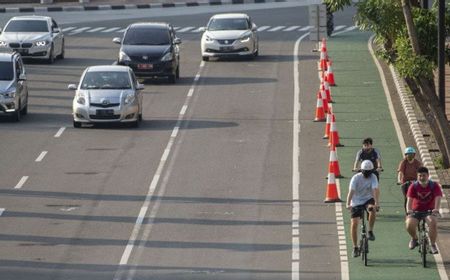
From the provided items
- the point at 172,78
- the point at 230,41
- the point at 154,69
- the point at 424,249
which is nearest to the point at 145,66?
the point at 154,69

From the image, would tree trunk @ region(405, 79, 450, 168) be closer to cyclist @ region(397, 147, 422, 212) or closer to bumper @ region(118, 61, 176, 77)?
cyclist @ region(397, 147, 422, 212)

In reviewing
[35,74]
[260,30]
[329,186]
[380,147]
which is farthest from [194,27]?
[329,186]

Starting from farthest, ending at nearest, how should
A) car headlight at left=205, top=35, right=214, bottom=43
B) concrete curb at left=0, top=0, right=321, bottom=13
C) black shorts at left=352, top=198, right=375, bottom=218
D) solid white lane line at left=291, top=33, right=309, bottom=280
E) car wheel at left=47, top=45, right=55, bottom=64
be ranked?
concrete curb at left=0, top=0, right=321, bottom=13
car headlight at left=205, top=35, right=214, bottom=43
car wheel at left=47, top=45, right=55, bottom=64
black shorts at left=352, top=198, right=375, bottom=218
solid white lane line at left=291, top=33, right=309, bottom=280

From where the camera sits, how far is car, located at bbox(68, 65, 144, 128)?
4056 centimetres

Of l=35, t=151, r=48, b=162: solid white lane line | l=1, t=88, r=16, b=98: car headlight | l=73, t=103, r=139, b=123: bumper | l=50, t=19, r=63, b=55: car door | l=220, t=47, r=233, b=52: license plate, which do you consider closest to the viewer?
l=35, t=151, r=48, b=162: solid white lane line

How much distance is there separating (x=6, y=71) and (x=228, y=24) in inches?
581

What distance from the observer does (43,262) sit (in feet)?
84.9

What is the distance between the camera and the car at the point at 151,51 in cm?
4897

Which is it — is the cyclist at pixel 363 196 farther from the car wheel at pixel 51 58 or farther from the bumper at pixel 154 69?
the car wheel at pixel 51 58

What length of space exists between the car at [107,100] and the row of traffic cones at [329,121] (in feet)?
14.8

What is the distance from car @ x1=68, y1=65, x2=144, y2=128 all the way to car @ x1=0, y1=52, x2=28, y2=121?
1565mm

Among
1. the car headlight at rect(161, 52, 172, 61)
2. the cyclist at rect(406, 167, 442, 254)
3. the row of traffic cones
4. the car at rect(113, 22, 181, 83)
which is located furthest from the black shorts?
the car headlight at rect(161, 52, 172, 61)

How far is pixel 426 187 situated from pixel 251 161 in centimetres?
1036

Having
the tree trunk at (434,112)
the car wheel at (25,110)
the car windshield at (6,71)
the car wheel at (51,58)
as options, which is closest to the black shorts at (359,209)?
the tree trunk at (434,112)
